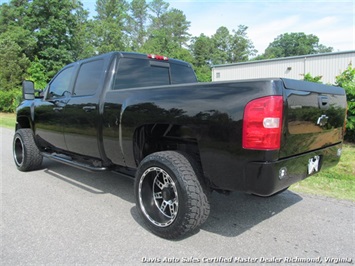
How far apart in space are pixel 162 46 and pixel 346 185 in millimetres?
41408

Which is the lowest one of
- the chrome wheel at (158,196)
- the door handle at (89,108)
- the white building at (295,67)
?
the chrome wheel at (158,196)

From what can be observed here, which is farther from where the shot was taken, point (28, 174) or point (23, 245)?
point (28, 174)

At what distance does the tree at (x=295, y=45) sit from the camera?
311 feet

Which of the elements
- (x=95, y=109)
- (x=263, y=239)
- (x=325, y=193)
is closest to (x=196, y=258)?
(x=263, y=239)

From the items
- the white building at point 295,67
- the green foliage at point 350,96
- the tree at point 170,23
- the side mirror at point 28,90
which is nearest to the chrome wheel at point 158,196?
the side mirror at point 28,90

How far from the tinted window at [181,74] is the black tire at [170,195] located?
194 centimetres

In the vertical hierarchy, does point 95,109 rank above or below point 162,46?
below

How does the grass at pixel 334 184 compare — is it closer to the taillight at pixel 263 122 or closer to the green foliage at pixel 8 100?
the taillight at pixel 263 122

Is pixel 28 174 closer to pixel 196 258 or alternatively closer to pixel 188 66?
pixel 188 66

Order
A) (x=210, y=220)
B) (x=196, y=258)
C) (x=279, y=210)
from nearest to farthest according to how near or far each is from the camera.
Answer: (x=196, y=258) < (x=210, y=220) < (x=279, y=210)

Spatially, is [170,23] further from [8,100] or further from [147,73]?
[147,73]

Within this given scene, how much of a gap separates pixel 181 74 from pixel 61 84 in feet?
6.54

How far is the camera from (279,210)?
12.0 feet

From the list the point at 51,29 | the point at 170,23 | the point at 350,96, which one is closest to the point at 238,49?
the point at 170,23
